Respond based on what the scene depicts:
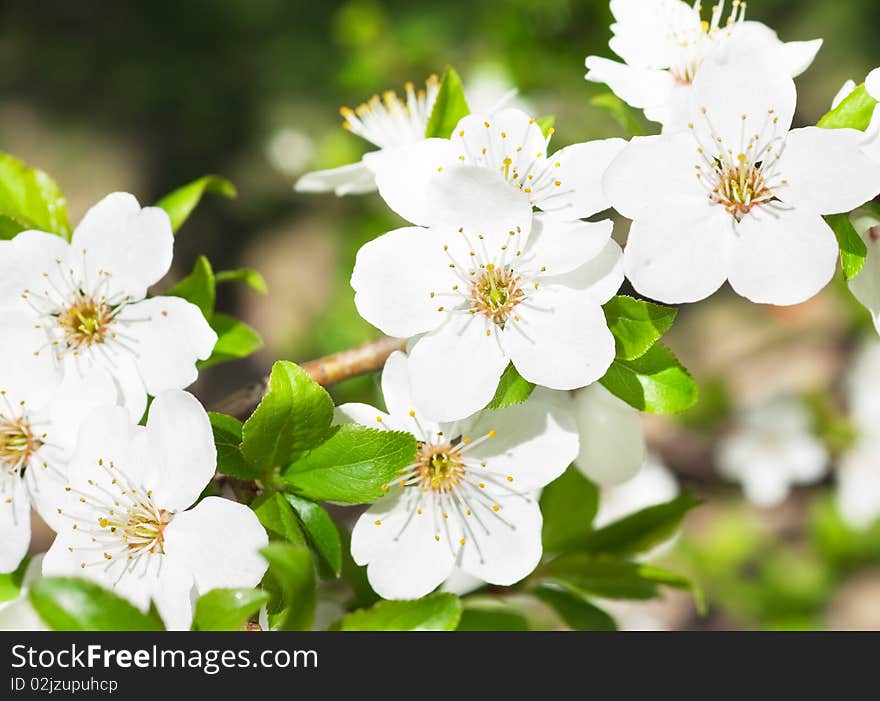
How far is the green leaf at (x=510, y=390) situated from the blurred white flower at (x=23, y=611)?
550 millimetres

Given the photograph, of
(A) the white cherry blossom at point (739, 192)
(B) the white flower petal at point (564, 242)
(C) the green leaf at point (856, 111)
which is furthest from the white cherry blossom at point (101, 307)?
(C) the green leaf at point (856, 111)

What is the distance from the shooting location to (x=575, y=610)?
1.11 metres

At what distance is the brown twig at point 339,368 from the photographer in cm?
96

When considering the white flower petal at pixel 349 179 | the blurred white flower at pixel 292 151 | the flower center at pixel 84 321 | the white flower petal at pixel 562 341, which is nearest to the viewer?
the white flower petal at pixel 562 341

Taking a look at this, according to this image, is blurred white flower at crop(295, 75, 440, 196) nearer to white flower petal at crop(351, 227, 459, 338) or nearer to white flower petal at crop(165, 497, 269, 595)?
white flower petal at crop(351, 227, 459, 338)

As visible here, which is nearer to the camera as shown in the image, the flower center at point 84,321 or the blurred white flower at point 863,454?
the flower center at point 84,321

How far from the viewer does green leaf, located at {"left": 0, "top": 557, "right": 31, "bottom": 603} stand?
0.93 m

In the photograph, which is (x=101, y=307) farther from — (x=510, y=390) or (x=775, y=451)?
(x=775, y=451)

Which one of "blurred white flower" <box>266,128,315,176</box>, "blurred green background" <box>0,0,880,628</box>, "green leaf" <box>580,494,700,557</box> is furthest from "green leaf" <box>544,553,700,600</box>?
"blurred white flower" <box>266,128,315,176</box>

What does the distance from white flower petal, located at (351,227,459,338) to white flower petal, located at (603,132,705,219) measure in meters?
0.17

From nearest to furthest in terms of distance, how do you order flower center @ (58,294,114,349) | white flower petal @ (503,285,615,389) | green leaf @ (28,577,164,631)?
green leaf @ (28,577,164,631)
white flower petal @ (503,285,615,389)
flower center @ (58,294,114,349)

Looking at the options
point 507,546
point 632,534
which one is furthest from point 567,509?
point 507,546

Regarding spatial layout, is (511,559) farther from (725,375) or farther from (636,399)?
(725,375)

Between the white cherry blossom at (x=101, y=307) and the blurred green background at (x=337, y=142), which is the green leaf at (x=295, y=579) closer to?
the white cherry blossom at (x=101, y=307)
